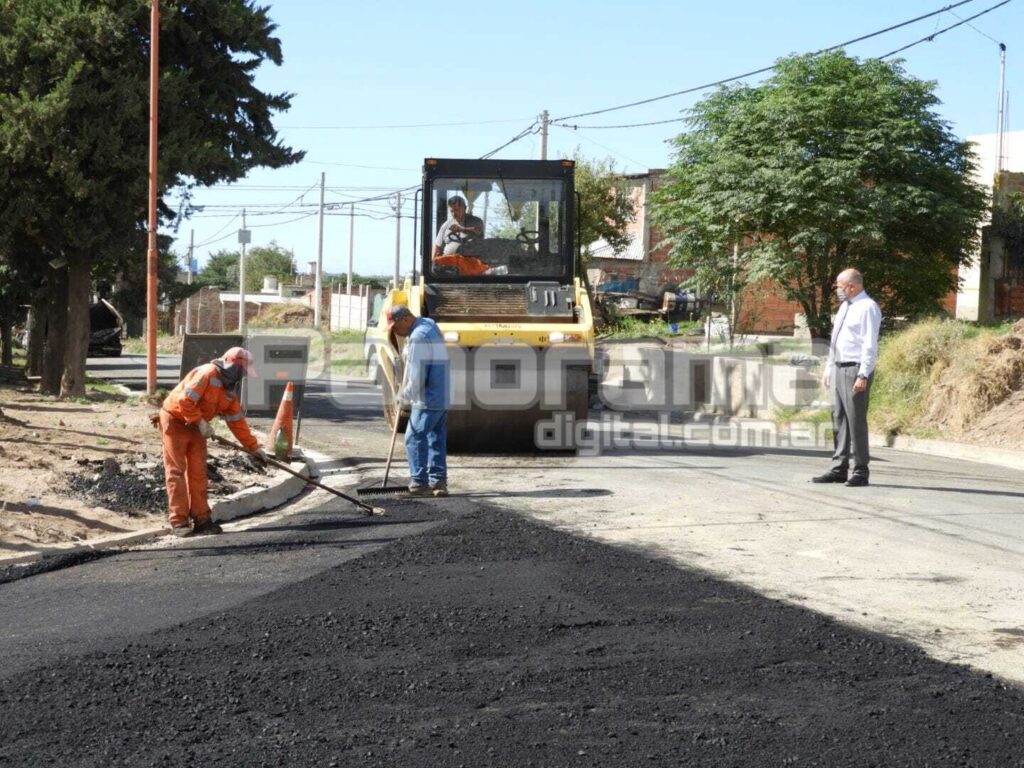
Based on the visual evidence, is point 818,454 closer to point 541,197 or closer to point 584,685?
point 541,197

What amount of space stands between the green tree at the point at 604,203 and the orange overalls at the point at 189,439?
101ft

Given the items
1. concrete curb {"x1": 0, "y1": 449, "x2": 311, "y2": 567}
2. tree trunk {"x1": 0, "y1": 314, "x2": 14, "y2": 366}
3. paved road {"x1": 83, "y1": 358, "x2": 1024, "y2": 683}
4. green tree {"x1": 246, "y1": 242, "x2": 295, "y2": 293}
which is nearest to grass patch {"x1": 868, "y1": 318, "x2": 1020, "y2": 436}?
paved road {"x1": 83, "y1": 358, "x2": 1024, "y2": 683}

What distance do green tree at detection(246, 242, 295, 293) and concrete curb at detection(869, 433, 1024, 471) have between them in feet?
292

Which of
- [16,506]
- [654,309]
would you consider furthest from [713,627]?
[654,309]

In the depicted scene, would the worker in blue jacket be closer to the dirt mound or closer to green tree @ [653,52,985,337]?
the dirt mound

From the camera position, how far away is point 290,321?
6212 cm

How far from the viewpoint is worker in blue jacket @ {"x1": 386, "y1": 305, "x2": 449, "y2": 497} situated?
10250 millimetres

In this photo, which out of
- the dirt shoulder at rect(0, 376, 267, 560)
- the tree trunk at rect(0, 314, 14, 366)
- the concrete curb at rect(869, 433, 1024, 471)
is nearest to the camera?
the dirt shoulder at rect(0, 376, 267, 560)

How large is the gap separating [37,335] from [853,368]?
22648 millimetres

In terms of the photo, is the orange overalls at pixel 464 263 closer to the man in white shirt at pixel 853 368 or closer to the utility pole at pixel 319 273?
the man in white shirt at pixel 853 368

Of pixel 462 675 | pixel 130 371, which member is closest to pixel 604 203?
pixel 130 371

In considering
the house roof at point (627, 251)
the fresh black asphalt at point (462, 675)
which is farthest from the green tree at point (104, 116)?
the house roof at point (627, 251)

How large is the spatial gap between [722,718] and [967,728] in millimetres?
842

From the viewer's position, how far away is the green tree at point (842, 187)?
22891 millimetres
